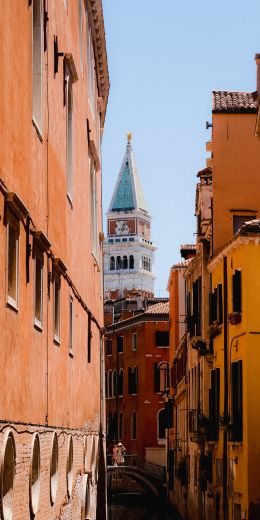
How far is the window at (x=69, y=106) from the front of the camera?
19312mm

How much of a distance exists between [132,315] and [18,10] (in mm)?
72656

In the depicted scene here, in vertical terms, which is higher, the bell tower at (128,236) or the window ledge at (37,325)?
the bell tower at (128,236)

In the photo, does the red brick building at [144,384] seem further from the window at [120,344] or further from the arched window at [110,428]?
the window at [120,344]

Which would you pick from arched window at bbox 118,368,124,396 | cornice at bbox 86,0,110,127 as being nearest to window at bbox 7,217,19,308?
cornice at bbox 86,0,110,127

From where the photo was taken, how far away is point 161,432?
78.4 meters

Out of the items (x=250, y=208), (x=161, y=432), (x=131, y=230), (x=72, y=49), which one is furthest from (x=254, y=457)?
(x=131, y=230)

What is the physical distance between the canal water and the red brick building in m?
5.85

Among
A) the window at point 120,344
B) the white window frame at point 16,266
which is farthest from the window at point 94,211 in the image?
the window at point 120,344

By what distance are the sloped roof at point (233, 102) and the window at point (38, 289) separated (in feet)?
65.8

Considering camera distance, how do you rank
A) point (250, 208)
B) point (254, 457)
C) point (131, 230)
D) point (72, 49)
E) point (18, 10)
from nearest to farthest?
1. point (18, 10)
2. point (72, 49)
3. point (254, 457)
4. point (250, 208)
5. point (131, 230)

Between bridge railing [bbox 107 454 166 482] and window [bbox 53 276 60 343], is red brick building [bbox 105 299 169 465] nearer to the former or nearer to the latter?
bridge railing [bbox 107 454 166 482]

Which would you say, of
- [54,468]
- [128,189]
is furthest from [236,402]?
[128,189]

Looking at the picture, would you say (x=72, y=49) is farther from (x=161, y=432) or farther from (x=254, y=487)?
(x=161, y=432)

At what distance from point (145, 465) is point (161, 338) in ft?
40.5
